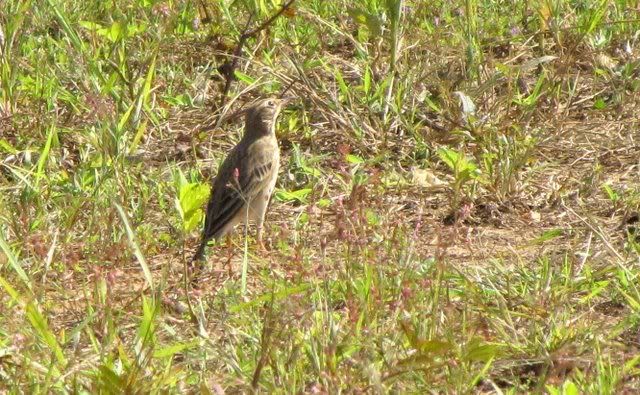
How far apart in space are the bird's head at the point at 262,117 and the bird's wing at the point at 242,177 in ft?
0.44

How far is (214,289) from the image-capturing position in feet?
20.4

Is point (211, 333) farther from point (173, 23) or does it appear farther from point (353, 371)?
point (173, 23)

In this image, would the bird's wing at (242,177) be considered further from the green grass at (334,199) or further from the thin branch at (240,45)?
the thin branch at (240,45)

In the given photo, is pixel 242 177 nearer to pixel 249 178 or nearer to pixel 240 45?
pixel 249 178

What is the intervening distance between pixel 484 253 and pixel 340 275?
1.60m

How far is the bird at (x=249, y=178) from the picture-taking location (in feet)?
23.0

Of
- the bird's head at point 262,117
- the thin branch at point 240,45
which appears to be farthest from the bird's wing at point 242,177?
the thin branch at point 240,45

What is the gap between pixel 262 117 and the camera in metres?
7.85

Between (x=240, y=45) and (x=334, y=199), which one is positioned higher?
(x=240, y=45)

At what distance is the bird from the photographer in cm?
700

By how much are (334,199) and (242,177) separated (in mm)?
559

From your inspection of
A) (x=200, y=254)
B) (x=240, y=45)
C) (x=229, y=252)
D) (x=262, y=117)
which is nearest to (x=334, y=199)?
(x=262, y=117)

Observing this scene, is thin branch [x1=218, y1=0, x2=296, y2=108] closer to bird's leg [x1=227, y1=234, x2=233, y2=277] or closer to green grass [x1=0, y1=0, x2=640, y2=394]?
green grass [x1=0, y1=0, x2=640, y2=394]

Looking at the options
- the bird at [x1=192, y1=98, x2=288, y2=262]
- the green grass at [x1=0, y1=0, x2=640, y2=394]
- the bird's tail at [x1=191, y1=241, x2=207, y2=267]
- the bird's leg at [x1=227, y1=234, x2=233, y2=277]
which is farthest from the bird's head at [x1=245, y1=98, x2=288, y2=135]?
the bird's tail at [x1=191, y1=241, x2=207, y2=267]
